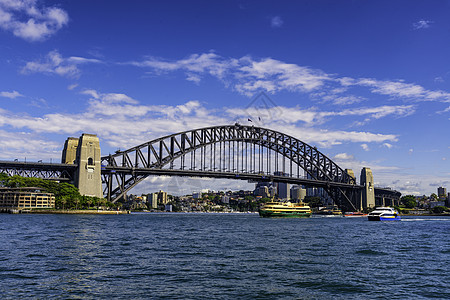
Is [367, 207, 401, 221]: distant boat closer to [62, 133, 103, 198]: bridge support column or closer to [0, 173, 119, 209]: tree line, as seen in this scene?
[0, 173, 119, 209]: tree line

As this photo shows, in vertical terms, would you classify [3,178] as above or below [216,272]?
above

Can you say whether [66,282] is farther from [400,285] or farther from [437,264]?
[437,264]

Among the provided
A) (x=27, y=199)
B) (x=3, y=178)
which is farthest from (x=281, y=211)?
(x=3, y=178)

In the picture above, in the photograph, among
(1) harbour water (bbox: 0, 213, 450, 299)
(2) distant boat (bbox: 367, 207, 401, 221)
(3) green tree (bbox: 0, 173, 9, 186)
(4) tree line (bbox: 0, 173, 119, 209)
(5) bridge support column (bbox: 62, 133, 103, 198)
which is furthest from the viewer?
(3) green tree (bbox: 0, 173, 9, 186)

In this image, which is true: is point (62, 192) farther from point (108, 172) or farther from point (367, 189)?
point (367, 189)

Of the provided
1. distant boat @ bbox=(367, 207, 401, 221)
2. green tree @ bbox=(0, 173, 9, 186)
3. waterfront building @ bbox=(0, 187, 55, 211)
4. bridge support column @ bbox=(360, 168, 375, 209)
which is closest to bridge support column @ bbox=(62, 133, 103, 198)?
waterfront building @ bbox=(0, 187, 55, 211)

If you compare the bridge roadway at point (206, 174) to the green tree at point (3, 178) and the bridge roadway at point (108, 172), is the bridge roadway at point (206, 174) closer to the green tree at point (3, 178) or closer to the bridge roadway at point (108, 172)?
the bridge roadway at point (108, 172)
